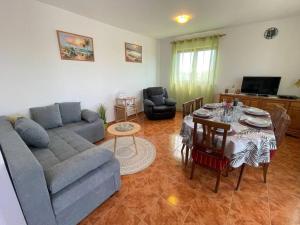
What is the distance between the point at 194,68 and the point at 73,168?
4269mm

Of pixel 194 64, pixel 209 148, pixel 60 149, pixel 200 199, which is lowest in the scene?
pixel 200 199

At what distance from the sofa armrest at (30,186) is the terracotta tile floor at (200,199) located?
47 cm

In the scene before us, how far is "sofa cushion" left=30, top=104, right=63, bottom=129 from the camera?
2.51 meters

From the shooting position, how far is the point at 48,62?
8.92 feet

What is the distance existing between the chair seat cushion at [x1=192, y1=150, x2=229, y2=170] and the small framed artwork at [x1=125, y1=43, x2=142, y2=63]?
3412mm

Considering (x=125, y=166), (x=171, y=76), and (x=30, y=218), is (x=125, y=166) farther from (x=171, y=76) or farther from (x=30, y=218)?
(x=171, y=76)

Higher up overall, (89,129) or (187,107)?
(187,107)

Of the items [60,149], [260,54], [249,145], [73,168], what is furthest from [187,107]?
[260,54]

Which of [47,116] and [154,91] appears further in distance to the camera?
[154,91]

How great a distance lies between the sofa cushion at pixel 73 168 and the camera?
4.10ft

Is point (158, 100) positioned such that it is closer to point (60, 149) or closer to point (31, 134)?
point (60, 149)

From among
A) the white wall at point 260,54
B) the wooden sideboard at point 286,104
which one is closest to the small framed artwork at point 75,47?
the white wall at point 260,54

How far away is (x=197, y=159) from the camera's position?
71.5 inches

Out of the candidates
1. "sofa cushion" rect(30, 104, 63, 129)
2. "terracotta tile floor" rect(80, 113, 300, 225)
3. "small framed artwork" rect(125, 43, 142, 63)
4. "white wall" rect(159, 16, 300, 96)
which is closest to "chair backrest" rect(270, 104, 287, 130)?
"terracotta tile floor" rect(80, 113, 300, 225)
